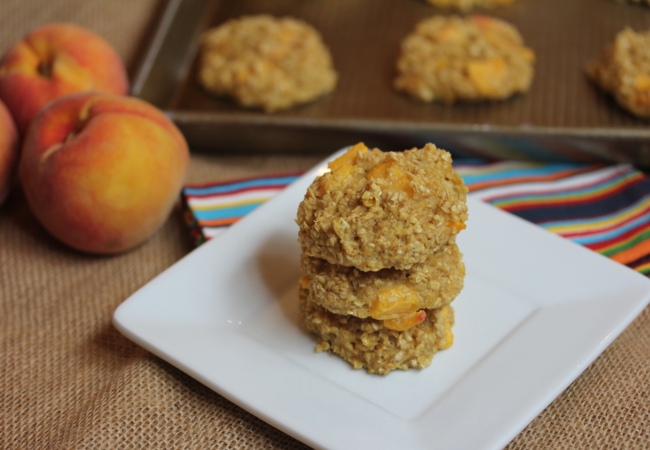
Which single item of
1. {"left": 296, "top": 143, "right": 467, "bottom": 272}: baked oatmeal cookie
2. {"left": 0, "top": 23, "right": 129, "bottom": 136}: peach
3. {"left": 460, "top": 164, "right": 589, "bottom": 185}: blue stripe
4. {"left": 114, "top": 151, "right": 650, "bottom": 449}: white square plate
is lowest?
{"left": 460, "top": 164, "right": 589, "bottom": 185}: blue stripe

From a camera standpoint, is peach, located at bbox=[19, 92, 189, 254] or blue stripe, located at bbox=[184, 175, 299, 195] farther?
blue stripe, located at bbox=[184, 175, 299, 195]

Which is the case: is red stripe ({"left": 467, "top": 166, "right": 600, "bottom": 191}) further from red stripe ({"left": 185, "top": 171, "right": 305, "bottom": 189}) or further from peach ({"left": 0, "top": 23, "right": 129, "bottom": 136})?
peach ({"left": 0, "top": 23, "right": 129, "bottom": 136})

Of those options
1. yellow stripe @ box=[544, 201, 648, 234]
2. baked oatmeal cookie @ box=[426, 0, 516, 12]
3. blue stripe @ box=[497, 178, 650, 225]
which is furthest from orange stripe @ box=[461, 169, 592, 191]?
baked oatmeal cookie @ box=[426, 0, 516, 12]

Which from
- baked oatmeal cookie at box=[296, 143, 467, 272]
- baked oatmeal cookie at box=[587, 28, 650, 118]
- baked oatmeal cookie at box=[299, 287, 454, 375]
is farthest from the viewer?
baked oatmeal cookie at box=[587, 28, 650, 118]

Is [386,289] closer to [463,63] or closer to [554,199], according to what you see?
[554,199]

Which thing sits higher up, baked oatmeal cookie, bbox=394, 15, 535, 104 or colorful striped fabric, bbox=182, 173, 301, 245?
baked oatmeal cookie, bbox=394, 15, 535, 104

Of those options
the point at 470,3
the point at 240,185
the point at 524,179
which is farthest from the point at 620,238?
the point at 470,3

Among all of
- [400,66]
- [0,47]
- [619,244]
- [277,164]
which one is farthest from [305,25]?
[619,244]
